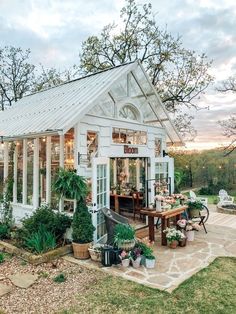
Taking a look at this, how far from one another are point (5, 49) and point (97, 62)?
8109mm

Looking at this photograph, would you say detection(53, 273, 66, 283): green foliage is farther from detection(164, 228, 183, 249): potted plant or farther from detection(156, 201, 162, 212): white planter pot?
detection(156, 201, 162, 212): white planter pot

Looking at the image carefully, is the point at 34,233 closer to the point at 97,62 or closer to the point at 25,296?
the point at 25,296

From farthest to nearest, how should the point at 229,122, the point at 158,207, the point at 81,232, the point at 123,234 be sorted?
the point at 229,122
the point at 158,207
the point at 81,232
the point at 123,234

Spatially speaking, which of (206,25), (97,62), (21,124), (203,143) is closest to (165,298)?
(21,124)

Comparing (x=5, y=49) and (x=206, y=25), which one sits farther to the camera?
(x=5, y=49)

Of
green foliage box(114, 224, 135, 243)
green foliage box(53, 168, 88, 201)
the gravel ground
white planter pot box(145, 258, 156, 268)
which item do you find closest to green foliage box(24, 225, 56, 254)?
the gravel ground

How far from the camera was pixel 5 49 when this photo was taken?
2019 cm

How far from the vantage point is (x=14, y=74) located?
2012 cm

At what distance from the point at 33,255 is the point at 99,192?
2.12 m

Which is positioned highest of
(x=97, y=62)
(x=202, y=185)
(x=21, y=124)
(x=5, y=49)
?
(x=5, y=49)

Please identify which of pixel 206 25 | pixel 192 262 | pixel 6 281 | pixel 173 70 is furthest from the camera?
pixel 173 70

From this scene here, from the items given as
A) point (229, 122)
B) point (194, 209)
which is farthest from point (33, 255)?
point (229, 122)

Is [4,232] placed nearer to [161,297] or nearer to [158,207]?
[158,207]

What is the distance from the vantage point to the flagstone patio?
5.15 m
